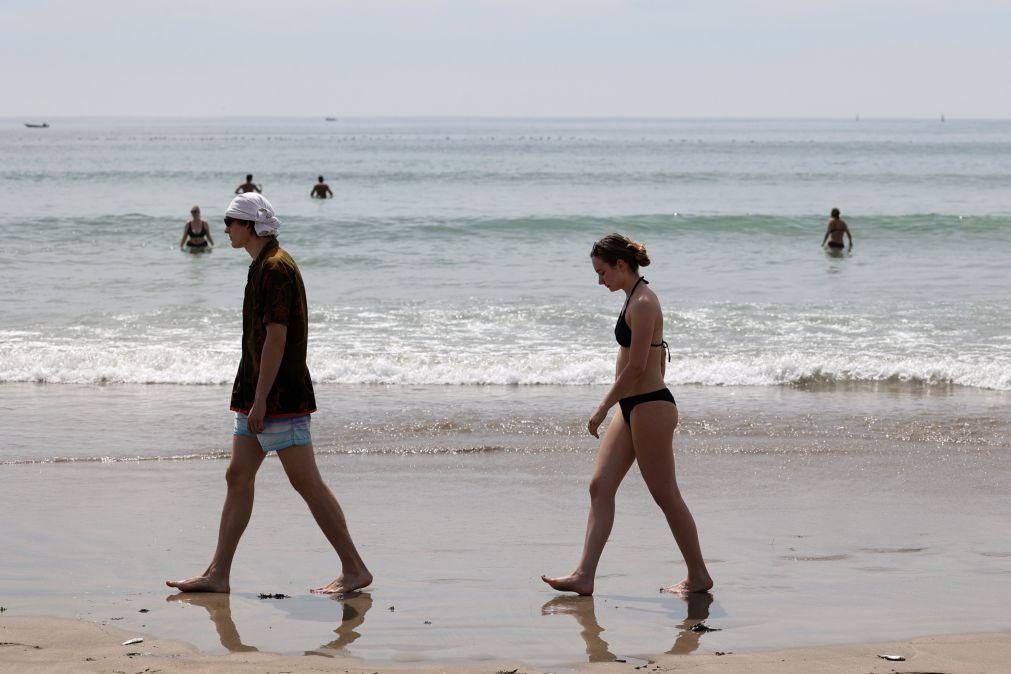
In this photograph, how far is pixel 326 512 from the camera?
5047 mm

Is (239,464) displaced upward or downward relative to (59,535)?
upward

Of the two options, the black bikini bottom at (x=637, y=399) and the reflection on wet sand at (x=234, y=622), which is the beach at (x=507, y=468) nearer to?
the reflection on wet sand at (x=234, y=622)

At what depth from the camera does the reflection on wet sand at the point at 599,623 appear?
4.35 m

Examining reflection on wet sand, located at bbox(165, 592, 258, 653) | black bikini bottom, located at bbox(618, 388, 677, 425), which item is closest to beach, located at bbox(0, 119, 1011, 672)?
reflection on wet sand, located at bbox(165, 592, 258, 653)

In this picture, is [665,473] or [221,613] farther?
[665,473]

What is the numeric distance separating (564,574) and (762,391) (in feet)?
18.7

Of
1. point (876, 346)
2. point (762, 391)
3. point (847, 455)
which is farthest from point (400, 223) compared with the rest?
point (847, 455)

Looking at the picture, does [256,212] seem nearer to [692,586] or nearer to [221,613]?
[221,613]

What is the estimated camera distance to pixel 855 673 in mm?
4043

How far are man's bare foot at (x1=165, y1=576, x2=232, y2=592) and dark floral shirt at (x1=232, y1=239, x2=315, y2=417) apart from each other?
71cm

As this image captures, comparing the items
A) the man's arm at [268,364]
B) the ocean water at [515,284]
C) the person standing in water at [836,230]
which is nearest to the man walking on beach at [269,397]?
the man's arm at [268,364]

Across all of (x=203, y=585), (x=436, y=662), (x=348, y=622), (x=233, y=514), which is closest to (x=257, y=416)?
(x=233, y=514)

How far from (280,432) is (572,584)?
4.40ft

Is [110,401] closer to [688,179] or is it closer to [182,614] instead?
[182,614]
